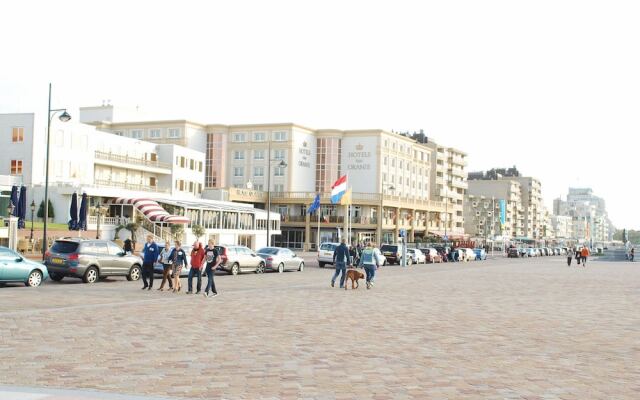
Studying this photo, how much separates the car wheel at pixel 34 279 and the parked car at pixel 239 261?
31.7ft

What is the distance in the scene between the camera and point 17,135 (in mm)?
58375

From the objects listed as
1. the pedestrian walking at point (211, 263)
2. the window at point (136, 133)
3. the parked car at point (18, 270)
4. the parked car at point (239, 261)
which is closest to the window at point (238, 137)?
the window at point (136, 133)

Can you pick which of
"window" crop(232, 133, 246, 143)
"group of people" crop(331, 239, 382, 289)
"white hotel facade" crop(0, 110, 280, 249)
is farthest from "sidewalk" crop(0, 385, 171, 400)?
"window" crop(232, 133, 246, 143)

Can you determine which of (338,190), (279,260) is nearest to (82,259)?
(279,260)

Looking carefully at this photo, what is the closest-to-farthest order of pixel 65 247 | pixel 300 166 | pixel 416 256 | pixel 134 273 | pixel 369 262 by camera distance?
pixel 65 247 < pixel 369 262 < pixel 134 273 < pixel 416 256 < pixel 300 166

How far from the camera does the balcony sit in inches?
2616

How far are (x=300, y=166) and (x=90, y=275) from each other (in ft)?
247

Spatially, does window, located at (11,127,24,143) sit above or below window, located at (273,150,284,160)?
below

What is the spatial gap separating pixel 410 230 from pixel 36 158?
62.1 m

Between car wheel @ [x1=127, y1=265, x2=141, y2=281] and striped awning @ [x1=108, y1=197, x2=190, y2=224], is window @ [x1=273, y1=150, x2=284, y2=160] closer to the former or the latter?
striped awning @ [x1=108, y1=197, x2=190, y2=224]

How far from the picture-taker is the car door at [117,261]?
26938 mm

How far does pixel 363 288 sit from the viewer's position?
85.9ft

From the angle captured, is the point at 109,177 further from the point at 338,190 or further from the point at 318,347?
the point at 318,347

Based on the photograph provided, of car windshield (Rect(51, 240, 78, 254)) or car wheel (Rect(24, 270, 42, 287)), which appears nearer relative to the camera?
car wheel (Rect(24, 270, 42, 287))
